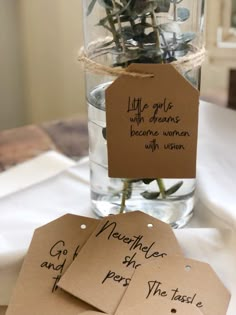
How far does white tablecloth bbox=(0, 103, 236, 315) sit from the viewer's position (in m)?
0.47

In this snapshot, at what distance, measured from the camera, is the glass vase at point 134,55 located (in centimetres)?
47

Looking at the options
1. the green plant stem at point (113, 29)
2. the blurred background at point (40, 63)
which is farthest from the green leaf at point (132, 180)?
the blurred background at point (40, 63)

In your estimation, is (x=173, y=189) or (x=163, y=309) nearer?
(x=163, y=309)

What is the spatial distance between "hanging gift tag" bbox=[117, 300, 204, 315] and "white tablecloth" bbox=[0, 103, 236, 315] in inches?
1.5

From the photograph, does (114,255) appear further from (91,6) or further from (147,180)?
(91,6)

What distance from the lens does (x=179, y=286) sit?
0.43 meters

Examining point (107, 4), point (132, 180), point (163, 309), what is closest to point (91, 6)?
point (107, 4)

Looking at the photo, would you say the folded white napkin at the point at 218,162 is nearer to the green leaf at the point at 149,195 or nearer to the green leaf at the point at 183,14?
the green leaf at the point at 149,195

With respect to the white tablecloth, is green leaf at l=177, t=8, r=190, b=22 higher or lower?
higher

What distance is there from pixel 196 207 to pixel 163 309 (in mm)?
160

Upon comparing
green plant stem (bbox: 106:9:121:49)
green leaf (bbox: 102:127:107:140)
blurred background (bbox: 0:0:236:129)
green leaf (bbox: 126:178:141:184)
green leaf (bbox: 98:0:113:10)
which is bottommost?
blurred background (bbox: 0:0:236:129)

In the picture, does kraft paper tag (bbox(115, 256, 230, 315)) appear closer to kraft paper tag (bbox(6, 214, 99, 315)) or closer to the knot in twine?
kraft paper tag (bbox(6, 214, 99, 315))

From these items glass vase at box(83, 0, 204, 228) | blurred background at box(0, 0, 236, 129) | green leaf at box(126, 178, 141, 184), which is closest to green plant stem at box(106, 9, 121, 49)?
glass vase at box(83, 0, 204, 228)

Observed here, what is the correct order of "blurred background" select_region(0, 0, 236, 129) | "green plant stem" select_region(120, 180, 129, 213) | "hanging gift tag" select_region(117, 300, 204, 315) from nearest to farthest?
"hanging gift tag" select_region(117, 300, 204, 315), "green plant stem" select_region(120, 180, 129, 213), "blurred background" select_region(0, 0, 236, 129)
